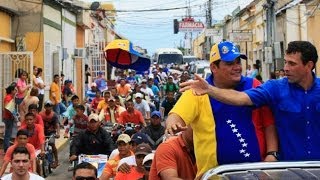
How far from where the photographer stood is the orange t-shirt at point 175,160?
17.9ft

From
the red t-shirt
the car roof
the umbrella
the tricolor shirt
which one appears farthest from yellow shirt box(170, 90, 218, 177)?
the umbrella

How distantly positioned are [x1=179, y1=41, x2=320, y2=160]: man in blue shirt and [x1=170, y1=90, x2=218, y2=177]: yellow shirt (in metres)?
0.16

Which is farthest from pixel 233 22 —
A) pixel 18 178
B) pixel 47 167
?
pixel 18 178

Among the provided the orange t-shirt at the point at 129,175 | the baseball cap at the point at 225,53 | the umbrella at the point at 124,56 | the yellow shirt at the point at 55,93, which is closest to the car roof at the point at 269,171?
the baseball cap at the point at 225,53

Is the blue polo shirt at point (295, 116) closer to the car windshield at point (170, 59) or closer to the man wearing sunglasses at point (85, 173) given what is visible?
the man wearing sunglasses at point (85, 173)

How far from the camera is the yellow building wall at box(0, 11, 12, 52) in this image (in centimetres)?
2142

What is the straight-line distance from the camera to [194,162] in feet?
18.2

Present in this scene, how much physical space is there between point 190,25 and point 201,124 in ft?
192

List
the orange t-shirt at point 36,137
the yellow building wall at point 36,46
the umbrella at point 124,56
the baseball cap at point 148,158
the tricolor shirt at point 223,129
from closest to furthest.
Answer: the tricolor shirt at point 223,129, the baseball cap at point 148,158, the orange t-shirt at point 36,137, the umbrella at point 124,56, the yellow building wall at point 36,46

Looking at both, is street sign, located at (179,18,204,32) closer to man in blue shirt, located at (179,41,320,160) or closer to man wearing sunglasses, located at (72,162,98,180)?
man wearing sunglasses, located at (72,162,98,180)

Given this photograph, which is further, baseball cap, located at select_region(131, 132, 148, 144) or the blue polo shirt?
baseball cap, located at select_region(131, 132, 148, 144)

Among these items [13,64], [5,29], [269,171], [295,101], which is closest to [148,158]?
[295,101]

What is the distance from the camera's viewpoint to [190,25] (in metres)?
63.3

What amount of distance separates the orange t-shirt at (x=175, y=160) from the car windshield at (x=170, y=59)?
5414 centimetres
